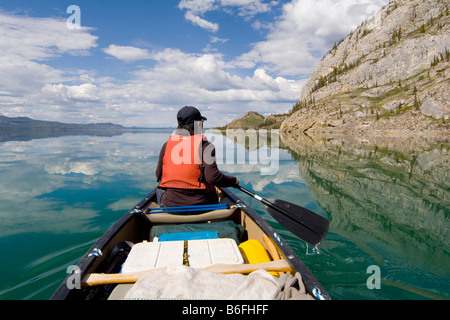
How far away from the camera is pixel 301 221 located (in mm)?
5113

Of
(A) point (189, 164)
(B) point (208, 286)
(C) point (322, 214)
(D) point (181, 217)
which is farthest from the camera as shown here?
(C) point (322, 214)

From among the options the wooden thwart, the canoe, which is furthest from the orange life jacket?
the wooden thwart

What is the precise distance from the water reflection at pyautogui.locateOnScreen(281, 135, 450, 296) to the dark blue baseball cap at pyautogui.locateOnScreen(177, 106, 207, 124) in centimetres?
359

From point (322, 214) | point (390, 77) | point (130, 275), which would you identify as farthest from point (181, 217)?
point (390, 77)

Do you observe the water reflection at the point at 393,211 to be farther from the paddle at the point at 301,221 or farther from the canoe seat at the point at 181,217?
the canoe seat at the point at 181,217

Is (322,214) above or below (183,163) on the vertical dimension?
below

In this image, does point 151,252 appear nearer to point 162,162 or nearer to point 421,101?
point 162,162

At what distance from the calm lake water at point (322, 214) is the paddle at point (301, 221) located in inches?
15.6

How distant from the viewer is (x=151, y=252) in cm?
308

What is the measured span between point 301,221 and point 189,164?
7.88 feet

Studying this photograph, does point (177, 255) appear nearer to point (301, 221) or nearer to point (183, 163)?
point (183, 163)

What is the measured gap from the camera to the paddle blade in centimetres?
476

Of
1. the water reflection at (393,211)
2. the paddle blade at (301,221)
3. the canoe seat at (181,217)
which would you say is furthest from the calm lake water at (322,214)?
the canoe seat at (181,217)

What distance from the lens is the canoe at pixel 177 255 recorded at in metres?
2.60
